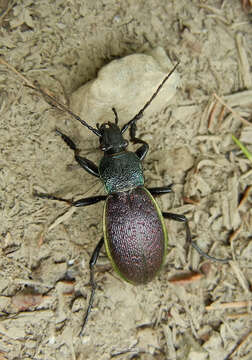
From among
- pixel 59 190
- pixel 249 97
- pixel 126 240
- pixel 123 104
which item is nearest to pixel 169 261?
pixel 126 240

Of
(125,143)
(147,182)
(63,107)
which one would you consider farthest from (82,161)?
(147,182)

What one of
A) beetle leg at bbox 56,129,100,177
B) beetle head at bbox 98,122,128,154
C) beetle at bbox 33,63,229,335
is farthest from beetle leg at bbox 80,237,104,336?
beetle head at bbox 98,122,128,154

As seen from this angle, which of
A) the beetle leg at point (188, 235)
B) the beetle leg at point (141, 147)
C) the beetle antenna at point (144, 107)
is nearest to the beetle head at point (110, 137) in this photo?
the beetle antenna at point (144, 107)

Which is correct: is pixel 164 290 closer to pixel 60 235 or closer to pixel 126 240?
pixel 126 240

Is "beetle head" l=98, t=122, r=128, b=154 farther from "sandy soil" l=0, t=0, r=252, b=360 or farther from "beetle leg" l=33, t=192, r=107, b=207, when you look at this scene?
"beetle leg" l=33, t=192, r=107, b=207

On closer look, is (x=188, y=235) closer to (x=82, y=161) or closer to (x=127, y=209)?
(x=127, y=209)

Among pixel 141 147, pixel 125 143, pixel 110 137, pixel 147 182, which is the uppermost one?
Answer: pixel 110 137
